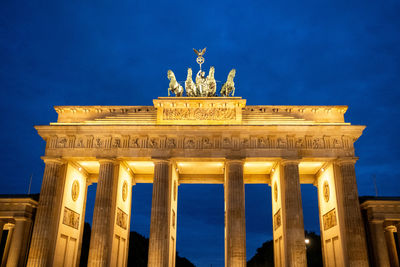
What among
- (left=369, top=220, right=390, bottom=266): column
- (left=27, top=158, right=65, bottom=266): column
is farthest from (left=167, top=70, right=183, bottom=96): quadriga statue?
(left=369, top=220, right=390, bottom=266): column

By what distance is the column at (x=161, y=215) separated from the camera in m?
26.8

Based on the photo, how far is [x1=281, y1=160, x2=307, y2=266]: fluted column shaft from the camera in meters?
26.7

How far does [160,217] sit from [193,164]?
6426 mm

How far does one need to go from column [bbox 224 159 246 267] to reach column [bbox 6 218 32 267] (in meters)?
16.4

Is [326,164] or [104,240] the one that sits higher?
[326,164]

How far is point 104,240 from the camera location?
90.1 ft

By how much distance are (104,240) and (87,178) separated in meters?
9.59

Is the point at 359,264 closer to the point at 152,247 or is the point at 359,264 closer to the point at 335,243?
the point at 335,243

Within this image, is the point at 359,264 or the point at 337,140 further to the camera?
the point at 337,140

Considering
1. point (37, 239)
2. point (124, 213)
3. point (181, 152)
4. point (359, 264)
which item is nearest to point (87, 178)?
point (124, 213)

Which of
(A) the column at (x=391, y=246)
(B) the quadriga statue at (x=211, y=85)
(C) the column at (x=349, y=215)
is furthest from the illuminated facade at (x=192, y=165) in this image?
(A) the column at (x=391, y=246)

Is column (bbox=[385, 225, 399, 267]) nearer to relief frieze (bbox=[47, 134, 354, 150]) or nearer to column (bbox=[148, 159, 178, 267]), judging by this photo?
relief frieze (bbox=[47, 134, 354, 150])

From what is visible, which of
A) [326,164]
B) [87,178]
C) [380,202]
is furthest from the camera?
[87,178]

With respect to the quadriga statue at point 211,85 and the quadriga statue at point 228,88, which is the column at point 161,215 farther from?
the quadriga statue at point 228,88
